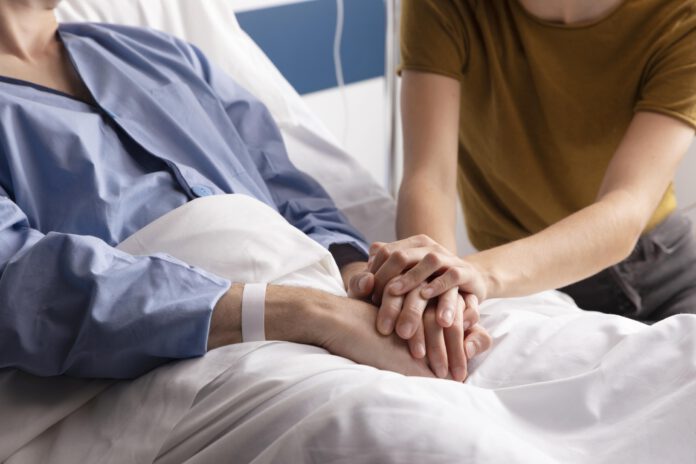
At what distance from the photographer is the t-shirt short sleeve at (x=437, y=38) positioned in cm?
191

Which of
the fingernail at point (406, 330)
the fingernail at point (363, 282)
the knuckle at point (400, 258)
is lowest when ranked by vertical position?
the fingernail at point (406, 330)

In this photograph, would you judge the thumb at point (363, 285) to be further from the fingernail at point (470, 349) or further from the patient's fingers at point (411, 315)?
the fingernail at point (470, 349)

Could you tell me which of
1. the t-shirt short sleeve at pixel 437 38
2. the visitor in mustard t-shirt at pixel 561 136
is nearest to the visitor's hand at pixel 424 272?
the visitor in mustard t-shirt at pixel 561 136

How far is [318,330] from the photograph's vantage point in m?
1.42

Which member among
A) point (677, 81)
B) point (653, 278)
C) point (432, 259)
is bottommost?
point (653, 278)

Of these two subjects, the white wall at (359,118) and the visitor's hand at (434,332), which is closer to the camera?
the visitor's hand at (434,332)

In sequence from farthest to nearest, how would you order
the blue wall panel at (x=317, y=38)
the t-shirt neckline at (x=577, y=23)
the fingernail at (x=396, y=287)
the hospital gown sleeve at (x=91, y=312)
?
the blue wall panel at (x=317, y=38), the t-shirt neckline at (x=577, y=23), the fingernail at (x=396, y=287), the hospital gown sleeve at (x=91, y=312)

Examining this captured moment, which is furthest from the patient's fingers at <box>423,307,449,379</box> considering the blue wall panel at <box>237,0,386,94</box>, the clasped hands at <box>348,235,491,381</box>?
the blue wall panel at <box>237,0,386,94</box>

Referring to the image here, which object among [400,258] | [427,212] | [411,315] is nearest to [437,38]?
[427,212]

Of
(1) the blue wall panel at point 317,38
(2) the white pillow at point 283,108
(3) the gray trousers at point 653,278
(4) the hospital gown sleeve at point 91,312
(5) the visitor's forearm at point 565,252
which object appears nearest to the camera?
(4) the hospital gown sleeve at point 91,312

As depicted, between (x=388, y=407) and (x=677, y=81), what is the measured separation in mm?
981

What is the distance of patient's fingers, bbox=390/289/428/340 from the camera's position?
1.44 metres

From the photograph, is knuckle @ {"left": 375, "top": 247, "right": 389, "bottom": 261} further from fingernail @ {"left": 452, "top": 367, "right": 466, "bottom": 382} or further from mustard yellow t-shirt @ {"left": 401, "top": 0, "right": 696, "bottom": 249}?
mustard yellow t-shirt @ {"left": 401, "top": 0, "right": 696, "bottom": 249}

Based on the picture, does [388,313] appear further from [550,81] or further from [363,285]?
[550,81]
